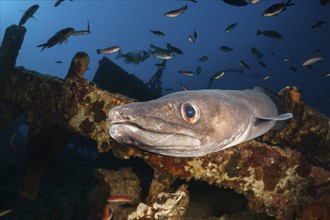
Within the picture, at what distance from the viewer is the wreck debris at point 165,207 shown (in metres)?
4.20

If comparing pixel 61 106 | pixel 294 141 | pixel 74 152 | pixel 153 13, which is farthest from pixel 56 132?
pixel 153 13

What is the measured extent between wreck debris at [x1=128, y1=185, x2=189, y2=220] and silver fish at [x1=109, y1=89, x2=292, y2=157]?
54.9 inches

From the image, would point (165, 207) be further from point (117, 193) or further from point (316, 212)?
point (316, 212)

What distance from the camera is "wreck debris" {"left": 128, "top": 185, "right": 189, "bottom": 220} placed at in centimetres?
420

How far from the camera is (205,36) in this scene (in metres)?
110

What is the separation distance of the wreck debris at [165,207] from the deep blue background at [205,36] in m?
47.5

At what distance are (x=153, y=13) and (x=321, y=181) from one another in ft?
365

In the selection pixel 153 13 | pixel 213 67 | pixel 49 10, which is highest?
pixel 49 10

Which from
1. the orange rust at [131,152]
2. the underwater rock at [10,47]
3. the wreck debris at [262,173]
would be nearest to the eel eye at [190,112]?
the wreck debris at [262,173]

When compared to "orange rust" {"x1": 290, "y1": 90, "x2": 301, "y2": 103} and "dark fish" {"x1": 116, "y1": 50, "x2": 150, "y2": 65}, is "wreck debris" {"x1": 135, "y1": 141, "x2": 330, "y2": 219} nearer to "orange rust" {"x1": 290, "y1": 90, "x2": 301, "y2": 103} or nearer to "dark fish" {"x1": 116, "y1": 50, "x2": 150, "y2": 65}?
"orange rust" {"x1": 290, "y1": 90, "x2": 301, "y2": 103}

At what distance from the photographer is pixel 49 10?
140m

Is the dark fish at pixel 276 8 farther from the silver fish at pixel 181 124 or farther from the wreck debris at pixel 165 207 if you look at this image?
the wreck debris at pixel 165 207

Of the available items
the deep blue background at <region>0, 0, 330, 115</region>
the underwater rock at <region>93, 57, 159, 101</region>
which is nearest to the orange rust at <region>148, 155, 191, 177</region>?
the underwater rock at <region>93, 57, 159, 101</region>

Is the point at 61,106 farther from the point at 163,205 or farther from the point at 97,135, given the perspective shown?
the point at 163,205
